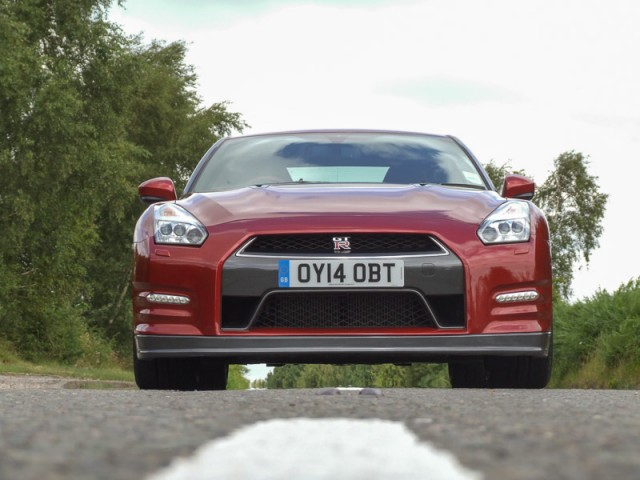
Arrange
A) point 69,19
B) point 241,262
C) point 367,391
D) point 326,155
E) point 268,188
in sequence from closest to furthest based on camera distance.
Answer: point 367,391, point 241,262, point 268,188, point 326,155, point 69,19

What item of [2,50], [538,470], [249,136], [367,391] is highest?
[2,50]

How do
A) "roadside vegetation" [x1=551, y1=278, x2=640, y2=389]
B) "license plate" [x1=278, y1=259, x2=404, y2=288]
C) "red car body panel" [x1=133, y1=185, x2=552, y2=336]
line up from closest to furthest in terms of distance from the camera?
"license plate" [x1=278, y1=259, x2=404, y2=288] → "red car body panel" [x1=133, y1=185, x2=552, y2=336] → "roadside vegetation" [x1=551, y1=278, x2=640, y2=389]

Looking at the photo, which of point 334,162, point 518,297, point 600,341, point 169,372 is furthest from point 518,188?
point 600,341

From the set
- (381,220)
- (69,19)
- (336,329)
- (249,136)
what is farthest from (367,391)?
(69,19)

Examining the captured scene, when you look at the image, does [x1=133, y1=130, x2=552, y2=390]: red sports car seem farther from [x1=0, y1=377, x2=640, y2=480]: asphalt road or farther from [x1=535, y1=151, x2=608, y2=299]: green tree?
[x1=535, y1=151, x2=608, y2=299]: green tree

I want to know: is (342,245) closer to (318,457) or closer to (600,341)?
(318,457)

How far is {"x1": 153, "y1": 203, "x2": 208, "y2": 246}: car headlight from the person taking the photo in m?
6.66

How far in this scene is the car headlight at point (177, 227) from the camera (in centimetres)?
666

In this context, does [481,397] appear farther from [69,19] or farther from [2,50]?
[69,19]

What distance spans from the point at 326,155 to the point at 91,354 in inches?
1123

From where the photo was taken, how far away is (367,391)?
5.97 m

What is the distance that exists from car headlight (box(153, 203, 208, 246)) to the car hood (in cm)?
5

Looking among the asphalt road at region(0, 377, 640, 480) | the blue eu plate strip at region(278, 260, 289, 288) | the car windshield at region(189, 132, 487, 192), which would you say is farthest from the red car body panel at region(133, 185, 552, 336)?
the asphalt road at region(0, 377, 640, 480)

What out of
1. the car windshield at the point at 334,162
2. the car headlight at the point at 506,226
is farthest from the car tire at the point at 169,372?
the car headlight at the point at 506,226
